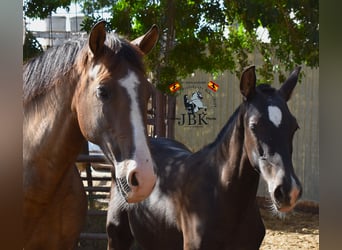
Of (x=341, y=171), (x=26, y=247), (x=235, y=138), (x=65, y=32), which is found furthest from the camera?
(x=65, y=32)

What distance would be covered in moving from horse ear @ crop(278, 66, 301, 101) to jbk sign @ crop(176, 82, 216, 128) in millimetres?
364

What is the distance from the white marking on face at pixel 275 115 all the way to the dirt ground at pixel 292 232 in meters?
0.45

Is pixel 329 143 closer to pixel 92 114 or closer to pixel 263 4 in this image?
pixel 263 4

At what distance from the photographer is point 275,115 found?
201cm

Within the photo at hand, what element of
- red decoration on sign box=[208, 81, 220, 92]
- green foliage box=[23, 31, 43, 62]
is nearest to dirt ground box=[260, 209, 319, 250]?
red decoration on sign box=[208, 81, 220, 92]

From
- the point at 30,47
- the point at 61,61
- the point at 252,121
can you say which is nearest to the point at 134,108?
the point at 61,61

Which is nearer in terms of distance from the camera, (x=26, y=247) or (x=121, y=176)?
(x=121, y=176)

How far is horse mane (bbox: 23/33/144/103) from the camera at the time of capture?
1.83 meters

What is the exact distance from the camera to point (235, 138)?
220cm

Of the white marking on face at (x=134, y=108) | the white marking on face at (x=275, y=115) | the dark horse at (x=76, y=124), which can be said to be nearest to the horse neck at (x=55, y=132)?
the dark horse at (x=76, y=124)

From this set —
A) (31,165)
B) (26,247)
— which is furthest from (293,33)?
(26,247)

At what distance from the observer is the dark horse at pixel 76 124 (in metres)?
1.71

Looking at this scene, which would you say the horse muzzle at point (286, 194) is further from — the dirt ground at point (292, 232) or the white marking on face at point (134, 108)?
the white marking on face at point (134, 108)

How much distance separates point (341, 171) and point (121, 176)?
86 cm
